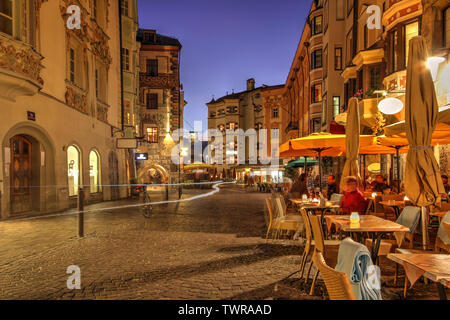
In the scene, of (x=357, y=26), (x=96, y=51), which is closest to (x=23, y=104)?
(x=96, y=51)

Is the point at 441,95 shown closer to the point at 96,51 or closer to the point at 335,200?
the point at 335,200

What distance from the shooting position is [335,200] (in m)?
9.66

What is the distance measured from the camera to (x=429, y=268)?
3066 millimetres

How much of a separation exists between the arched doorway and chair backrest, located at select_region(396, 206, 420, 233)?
1803cm

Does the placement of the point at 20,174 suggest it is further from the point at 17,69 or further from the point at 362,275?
the point at 362,275

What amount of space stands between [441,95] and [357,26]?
1119cm

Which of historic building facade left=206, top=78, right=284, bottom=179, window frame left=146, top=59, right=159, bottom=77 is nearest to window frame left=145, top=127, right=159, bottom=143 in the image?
window frame left=146, top=59, right=159, bottom=77

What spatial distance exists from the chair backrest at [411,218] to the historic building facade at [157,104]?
29.5 meters

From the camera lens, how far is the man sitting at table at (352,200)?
6.98 meters

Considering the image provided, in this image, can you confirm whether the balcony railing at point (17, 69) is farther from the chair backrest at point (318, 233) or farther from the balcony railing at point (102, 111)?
the chair backrest at point (318, 233)

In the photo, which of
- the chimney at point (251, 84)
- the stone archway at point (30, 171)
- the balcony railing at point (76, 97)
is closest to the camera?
the stone archway at point (30, 171)

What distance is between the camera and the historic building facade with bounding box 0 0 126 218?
11070 mm

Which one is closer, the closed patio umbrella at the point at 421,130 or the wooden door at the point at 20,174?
the closed patio umbrella at the point at 421,130

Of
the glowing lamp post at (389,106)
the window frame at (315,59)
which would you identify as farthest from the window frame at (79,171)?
the window frame at (315,59)
